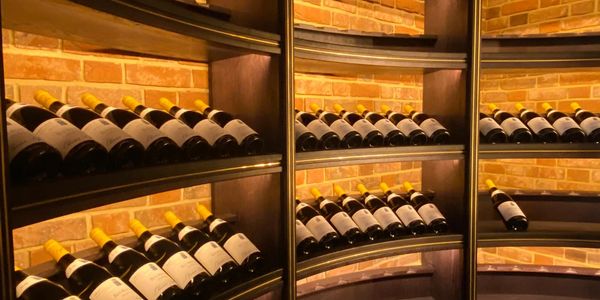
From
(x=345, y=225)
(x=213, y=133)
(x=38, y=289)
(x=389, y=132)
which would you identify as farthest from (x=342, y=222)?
(x=38, y=289)

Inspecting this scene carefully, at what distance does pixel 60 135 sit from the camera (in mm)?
812

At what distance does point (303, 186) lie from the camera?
7.01ft

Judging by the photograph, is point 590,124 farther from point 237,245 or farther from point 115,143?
point 115,143

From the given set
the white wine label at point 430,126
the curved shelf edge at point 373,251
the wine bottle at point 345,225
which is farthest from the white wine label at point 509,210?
the wine bottle at point 345,225

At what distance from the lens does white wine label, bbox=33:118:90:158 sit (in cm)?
81

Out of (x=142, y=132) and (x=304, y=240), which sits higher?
(x=142, y=132)

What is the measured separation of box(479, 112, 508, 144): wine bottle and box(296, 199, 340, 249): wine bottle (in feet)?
2.51

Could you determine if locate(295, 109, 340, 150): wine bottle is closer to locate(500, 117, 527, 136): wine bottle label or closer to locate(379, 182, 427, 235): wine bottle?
locate(379, 182, 427, 235): wine bottle

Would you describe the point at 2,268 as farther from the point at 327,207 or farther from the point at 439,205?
the point at 439,205

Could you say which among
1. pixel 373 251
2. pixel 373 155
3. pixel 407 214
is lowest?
pixel 373 251

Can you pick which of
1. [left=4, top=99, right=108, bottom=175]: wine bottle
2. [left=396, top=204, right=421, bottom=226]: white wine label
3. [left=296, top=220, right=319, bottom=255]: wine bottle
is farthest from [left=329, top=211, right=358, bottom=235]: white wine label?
[left=4, top=99, right=108, bottom=175]: wine bottle

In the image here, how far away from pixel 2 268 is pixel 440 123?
65.3 inches

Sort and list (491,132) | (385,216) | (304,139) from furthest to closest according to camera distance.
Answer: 1. (491,132)
2. (385,216)
3. (304,139)

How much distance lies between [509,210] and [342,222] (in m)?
0.74
